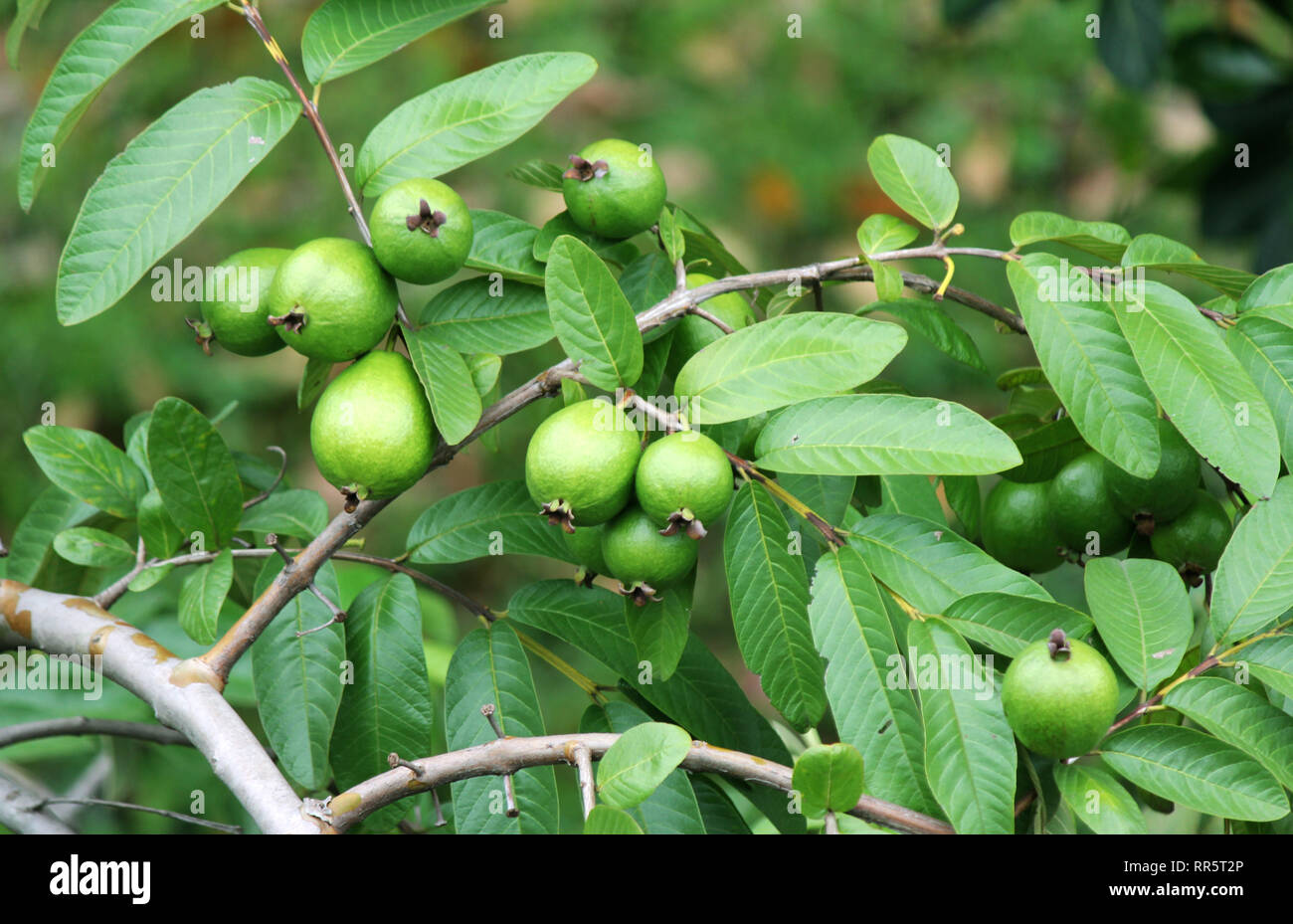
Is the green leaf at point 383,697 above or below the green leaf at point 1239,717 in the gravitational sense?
above

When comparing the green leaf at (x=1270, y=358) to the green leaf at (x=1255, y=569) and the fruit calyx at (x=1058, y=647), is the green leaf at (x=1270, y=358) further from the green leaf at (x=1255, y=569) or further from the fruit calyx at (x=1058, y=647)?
the fruit calyx at (x=1058, y=647)

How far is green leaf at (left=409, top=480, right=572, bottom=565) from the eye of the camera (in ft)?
3.33

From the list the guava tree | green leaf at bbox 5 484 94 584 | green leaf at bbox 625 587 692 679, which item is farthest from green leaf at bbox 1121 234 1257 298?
green leaf at bbox 5 484 94 584

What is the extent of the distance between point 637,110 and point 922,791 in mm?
2965

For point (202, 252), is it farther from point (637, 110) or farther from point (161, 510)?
point (161, 510)

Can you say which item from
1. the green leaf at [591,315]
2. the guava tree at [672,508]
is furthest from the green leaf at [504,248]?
the green leaf at [591,315]

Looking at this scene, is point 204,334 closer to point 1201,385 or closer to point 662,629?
point 662,629

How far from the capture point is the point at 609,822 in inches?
28.5

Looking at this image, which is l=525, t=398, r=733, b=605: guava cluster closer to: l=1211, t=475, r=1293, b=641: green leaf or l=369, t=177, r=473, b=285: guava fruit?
l=369, t=177, r=473, b=285: guava fruit

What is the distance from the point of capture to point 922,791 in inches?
31.7

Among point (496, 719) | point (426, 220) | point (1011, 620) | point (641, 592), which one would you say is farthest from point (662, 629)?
point (426, 220)

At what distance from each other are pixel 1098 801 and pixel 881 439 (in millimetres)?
289

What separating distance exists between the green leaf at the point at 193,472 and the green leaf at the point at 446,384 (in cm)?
20

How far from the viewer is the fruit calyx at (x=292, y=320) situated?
2.82ft
